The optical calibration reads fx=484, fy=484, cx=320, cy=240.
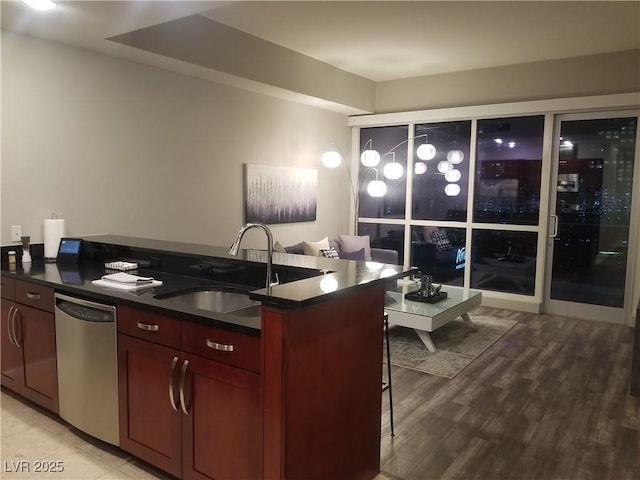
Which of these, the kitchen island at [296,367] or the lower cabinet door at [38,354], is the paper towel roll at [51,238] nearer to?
the lower cabinet door at [38,354]

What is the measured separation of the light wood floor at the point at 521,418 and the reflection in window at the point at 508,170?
1.99m

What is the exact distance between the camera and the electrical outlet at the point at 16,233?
133 inches

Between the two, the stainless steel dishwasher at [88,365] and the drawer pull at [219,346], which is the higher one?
the drawer pull at [219,346]

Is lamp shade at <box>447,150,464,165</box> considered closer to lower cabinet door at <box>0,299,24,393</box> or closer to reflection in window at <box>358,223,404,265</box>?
reflection in window at <box>358,223,404,265</box>

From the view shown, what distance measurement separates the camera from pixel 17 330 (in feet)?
9.43

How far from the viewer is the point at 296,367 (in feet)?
5.85

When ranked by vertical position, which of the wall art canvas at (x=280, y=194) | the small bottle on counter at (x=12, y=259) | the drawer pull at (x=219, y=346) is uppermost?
the wall art canvas at (x=280, y=194)

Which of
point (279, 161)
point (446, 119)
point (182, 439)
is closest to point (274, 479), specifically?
point (182, 439)

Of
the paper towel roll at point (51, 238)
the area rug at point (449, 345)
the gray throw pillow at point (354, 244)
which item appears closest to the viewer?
the paper towel roll at point (51, 238)

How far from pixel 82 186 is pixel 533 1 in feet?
12.6

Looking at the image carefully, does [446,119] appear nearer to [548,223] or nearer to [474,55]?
[474,55]

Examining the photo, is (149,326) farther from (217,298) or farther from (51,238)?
(51,238)

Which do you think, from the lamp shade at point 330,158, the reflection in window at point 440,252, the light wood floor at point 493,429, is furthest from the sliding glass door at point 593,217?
the lamp shade at point 330,158

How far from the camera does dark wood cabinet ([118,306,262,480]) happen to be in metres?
1.88
